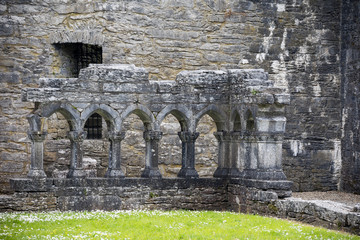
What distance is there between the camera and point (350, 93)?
47.7 ft

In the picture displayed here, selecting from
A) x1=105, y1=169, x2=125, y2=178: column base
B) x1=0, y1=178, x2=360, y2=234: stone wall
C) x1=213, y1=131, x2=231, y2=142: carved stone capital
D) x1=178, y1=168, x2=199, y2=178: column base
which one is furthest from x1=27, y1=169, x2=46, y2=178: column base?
x1=213, y1=131, x2=231, y2=142: carved stone capital

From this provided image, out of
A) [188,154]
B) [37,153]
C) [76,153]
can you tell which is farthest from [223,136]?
[37,153]

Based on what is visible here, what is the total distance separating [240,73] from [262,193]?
2.16 m

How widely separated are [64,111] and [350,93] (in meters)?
6.96

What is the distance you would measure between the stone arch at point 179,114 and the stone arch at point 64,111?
1.40 m

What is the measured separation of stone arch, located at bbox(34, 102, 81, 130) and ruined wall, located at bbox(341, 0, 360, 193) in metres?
6.74

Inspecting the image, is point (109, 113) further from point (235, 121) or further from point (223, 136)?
point (235, 121)

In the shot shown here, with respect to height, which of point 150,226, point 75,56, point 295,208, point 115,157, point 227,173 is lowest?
point 150,226

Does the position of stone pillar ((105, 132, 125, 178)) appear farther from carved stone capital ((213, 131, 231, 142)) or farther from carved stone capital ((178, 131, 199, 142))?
carved stone capital ((213, 131, 231, 142))

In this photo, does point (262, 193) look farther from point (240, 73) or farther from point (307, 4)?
point (307, 4)

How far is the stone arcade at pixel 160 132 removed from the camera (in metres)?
10.5

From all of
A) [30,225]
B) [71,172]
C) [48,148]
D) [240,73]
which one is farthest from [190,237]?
[48,148]

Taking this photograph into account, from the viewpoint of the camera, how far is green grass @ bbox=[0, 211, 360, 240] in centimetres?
808

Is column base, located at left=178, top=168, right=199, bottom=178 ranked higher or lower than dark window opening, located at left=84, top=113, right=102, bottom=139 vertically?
lower
